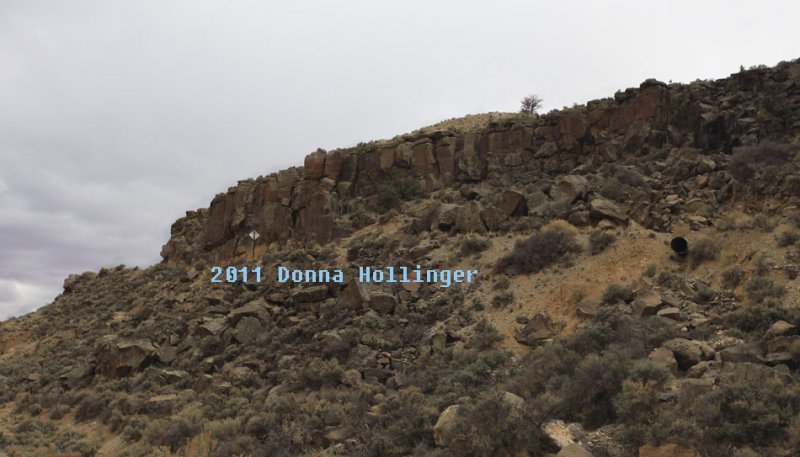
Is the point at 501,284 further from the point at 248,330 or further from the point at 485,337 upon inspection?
the point at 248,330

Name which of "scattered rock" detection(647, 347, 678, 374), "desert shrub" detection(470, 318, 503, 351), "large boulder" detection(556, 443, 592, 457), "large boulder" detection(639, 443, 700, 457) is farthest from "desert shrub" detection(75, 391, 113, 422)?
"scattered rock" detection(647, 347, 678, 374)

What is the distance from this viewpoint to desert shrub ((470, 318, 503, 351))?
12.8m

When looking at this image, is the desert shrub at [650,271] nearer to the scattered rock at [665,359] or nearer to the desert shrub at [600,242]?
the desert shrub at [600,242]

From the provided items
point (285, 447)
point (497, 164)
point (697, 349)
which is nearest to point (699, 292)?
point (697, 349)

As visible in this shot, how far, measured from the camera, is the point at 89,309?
3105 cm

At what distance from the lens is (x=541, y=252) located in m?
16.4

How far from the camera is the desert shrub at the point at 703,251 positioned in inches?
521

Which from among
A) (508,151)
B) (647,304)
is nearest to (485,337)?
(647,304)

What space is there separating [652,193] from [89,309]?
3399cm

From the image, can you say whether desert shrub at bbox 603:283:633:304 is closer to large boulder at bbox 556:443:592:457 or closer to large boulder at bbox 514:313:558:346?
large boulder at bbox 514:313:558:346

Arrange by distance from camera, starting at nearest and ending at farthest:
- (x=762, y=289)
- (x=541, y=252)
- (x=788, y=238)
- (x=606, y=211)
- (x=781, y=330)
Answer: (x=781, y=330)
(x=762, y=289)
(x=788, y=238)
(x=541, y=252)
(x=606, y=211)

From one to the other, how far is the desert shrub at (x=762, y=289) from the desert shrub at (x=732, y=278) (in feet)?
2.00

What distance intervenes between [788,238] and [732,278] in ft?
6.54

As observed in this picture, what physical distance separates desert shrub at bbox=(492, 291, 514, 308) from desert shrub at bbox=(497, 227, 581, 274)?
156 centimetres
